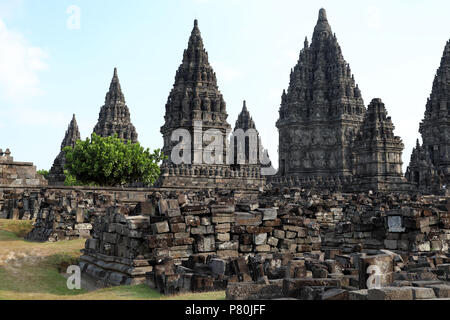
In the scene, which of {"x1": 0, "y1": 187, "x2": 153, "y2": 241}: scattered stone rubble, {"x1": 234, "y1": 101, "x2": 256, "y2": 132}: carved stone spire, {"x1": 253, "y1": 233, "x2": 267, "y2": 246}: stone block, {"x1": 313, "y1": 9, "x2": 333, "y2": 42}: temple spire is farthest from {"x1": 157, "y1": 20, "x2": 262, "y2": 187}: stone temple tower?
{"x1": 253, "y1": 233, "x2": 267, "y2": 246}: stone block

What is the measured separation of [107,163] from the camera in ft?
121

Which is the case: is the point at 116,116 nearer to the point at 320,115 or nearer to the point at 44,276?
the point at 320,115

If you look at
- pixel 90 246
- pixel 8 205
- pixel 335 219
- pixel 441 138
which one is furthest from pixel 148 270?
pixel 441 138

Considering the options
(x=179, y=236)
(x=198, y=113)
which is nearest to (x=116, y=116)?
(x=198, y=113)

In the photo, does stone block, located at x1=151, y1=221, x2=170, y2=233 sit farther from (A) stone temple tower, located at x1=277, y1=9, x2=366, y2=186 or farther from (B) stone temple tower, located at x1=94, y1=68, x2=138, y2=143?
(B) stone temple tower, located at x1=94, y1=68, x2=138, y2=143

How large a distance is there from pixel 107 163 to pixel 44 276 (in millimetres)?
26523

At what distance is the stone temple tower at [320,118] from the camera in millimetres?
56500

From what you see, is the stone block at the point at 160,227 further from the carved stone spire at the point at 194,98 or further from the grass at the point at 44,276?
the carved stone spire at the point at 194,98

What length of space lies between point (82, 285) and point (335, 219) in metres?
10.2

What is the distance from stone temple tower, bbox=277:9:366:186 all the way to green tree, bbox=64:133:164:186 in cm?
2248

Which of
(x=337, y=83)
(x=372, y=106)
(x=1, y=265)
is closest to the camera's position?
(x=1, y=265)

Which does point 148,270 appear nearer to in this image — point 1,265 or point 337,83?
point 1,265

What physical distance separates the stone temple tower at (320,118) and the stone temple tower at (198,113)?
1722 cm

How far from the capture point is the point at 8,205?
851 inches
